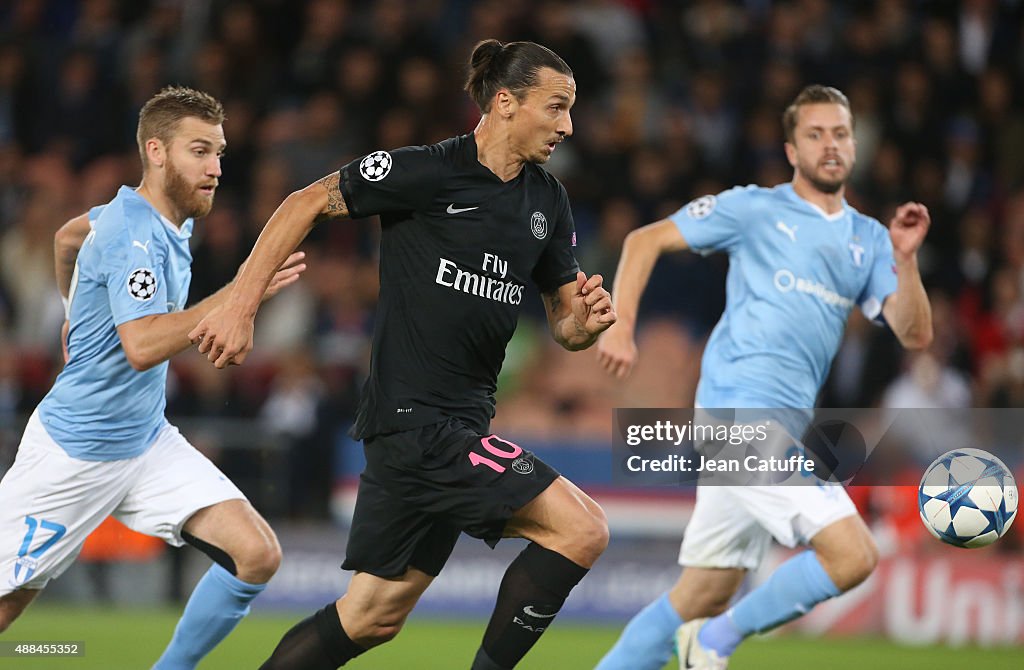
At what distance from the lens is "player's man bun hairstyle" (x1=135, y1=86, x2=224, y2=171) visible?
5.98 m

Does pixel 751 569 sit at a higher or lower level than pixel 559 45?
lower

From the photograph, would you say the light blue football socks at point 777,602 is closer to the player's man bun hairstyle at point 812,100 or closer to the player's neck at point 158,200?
the player's man bun hairstyle at point 812,100

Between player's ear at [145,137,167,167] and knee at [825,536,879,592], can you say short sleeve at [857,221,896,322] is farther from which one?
player's ear at [145,137,167,167]

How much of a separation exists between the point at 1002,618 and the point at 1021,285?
326 cm

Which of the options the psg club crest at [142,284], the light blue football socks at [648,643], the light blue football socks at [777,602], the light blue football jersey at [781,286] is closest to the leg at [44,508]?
the psg club crest at [142,284]

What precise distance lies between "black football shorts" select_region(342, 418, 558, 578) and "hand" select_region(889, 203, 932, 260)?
205 cm

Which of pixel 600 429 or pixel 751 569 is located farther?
pixel 600 429

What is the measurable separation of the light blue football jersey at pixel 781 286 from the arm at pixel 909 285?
20 centimetres

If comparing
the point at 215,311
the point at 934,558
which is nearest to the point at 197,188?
the point at 215,311

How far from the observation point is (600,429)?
1134 centimetres

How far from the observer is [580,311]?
5.41 metres

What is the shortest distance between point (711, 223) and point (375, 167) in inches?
85.0

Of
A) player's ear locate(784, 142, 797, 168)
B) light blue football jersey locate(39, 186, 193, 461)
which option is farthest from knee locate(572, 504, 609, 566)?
player's ear locate(784, 142, 797, 168)

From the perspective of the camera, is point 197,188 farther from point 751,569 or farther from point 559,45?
point 559,45
